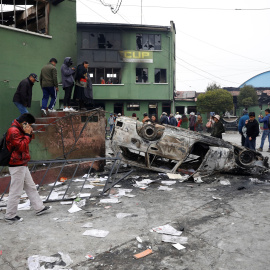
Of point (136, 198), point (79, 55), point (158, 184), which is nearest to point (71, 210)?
point (136, 198)

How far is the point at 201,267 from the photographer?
2.74 m

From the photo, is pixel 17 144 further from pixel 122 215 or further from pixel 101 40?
pixel 101 40

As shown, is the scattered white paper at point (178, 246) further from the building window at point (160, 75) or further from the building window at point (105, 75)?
the building window at point (160, 75)

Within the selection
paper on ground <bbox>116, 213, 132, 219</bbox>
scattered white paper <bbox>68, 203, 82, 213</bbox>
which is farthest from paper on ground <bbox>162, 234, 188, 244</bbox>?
scattered white paper <bbox>68, 203, 82, 213</bbox>

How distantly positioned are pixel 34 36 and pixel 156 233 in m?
9.81

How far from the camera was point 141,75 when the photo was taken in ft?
90.1

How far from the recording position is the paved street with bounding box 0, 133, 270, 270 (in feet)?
9.40

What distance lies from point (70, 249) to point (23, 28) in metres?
9.78

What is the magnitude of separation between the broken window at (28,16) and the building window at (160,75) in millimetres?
17674

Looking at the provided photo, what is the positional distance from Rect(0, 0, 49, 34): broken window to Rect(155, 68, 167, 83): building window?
17.7m

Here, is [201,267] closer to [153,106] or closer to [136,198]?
[136,198]

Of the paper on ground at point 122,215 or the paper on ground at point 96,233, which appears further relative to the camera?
the paper on ground at point 122,215

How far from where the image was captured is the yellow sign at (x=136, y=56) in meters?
26.8

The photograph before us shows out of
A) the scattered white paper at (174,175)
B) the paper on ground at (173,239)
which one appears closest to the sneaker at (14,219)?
the paper on ground at (173,239)
